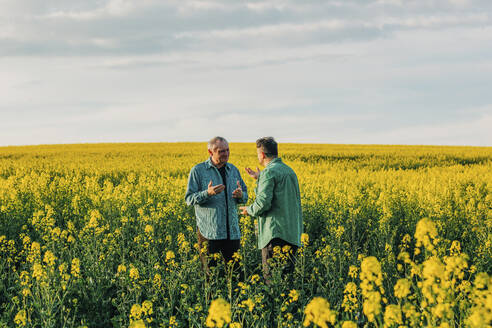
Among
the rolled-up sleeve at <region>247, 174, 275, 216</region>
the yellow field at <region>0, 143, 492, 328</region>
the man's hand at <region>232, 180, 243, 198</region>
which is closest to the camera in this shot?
the yellow field at <region>0, 143, 492, 328</region>

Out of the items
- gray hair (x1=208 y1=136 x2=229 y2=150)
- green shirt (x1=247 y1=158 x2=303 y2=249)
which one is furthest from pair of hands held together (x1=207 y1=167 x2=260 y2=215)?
gray hair (x1=208 y1=136 x2=229 y2=150)

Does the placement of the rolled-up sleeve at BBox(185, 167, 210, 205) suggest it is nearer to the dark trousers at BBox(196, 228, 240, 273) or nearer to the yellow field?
the dark trousers at BBox(196, 228, 240, 273)

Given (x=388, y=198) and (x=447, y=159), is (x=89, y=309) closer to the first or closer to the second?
(x=388, y=198)

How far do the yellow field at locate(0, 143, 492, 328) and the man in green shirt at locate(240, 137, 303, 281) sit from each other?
28cm

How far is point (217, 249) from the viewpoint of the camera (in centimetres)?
525

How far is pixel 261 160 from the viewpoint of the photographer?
483 cm

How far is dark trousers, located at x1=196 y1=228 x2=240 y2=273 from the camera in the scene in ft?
17.1

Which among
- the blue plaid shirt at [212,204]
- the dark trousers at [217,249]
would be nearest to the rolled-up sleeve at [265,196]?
the blue plaid shirt at [212,204]

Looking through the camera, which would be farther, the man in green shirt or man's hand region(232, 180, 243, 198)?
man's hand region(232, 180, 243, 198)

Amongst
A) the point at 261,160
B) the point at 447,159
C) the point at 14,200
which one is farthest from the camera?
the point at 447,159

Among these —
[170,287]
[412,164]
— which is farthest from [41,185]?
[412,164]

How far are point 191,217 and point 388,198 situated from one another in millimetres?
4950

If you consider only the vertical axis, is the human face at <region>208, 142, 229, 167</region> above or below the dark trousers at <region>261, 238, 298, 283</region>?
above

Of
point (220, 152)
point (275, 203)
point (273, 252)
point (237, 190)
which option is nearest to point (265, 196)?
point (275, 203)
